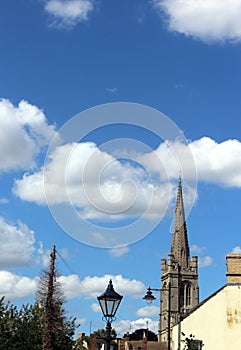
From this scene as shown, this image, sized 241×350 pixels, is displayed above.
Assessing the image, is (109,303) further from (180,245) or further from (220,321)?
(180,245)

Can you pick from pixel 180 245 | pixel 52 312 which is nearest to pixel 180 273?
pixel 180 245

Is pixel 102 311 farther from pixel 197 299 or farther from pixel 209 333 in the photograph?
pixel 197 299

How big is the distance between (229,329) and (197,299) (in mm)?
153446

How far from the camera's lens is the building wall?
120ft

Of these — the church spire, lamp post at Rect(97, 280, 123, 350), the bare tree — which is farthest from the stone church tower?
lamp post at Rect(97, 280, 123, 350)

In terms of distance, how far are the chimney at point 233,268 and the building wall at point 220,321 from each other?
0.45 meters

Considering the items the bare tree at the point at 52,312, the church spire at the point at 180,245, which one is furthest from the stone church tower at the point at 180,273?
the bare tree at the point at 52,312

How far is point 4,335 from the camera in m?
47.4

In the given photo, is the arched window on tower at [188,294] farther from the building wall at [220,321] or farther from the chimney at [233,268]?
the chimney at [233,268]

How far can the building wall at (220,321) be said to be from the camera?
3656cm

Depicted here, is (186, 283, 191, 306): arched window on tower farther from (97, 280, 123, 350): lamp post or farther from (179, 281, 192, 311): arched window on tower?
(97, 280, 123, 350): lamp post

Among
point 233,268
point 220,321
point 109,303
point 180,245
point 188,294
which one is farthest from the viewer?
point 180,245

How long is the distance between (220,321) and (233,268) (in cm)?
332

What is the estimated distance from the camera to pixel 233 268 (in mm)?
37500
